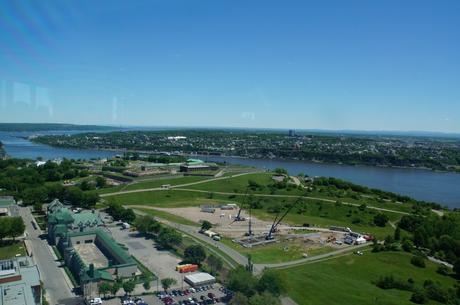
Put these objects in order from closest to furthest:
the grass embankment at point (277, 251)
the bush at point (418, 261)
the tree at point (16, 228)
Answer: the grass embankment at point (277, 251) → the bush at point (418, 261) → the tree at point (16, 228)

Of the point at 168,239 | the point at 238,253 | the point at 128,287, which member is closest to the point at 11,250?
the point at 168,239

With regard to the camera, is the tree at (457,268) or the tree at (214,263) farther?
the tree at (457,268)

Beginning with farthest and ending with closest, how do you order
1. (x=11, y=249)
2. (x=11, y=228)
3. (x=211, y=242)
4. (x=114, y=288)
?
(x=211, y=242)
(x=11, y=228)
(x=11, y=249)
(x=114, y=288)

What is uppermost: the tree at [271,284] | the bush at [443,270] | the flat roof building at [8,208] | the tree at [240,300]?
the tree at [271,284]

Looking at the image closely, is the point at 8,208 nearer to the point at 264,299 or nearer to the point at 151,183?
the point at 151,183

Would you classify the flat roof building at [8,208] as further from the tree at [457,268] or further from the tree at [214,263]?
the tree at [457,268]

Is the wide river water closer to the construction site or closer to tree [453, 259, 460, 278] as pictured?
the construction site

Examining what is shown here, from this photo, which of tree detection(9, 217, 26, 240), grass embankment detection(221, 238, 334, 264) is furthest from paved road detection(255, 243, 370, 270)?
tree detection(9, 217, 26, 240)

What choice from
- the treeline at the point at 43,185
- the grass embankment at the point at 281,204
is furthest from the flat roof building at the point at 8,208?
the grass embankment at the point at 281,204

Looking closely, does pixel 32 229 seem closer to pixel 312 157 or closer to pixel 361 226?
pixel 361 226
